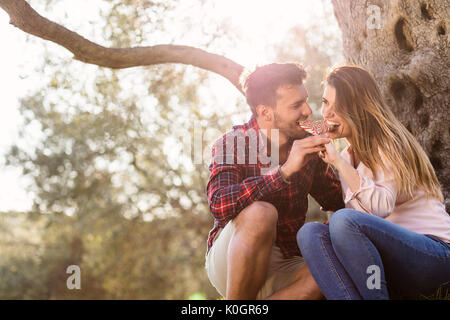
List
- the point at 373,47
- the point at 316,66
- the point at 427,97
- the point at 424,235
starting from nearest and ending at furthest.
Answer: the point at 424,235 → the point at 427,97 → the point at 373,47 → the point at 316,66

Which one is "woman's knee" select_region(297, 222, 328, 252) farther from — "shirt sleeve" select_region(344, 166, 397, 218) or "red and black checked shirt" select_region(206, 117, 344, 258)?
"red and black checked shirt" select_region(206, 117, 344, 258)

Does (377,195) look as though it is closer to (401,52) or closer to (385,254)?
(385,254)

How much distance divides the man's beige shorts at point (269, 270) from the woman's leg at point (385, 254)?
33.4 inches

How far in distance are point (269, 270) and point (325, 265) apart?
813 mm

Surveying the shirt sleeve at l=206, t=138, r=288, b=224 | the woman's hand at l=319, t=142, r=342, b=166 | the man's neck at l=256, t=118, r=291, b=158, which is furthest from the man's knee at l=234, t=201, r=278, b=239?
the man's neck at l=256, t=118, r=291, b=158

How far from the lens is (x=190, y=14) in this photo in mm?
7840

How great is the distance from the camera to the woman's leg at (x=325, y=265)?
292 centimetres

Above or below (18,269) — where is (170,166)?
above

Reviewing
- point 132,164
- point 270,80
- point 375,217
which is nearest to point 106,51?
point 270,80

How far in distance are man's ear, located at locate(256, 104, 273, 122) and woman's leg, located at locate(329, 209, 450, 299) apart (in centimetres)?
154

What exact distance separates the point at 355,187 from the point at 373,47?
2.34m

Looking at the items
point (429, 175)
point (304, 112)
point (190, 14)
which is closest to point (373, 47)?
point (304, 112)

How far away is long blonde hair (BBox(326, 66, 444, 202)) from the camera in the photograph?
130 inches

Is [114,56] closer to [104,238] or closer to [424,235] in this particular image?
[424,235]
